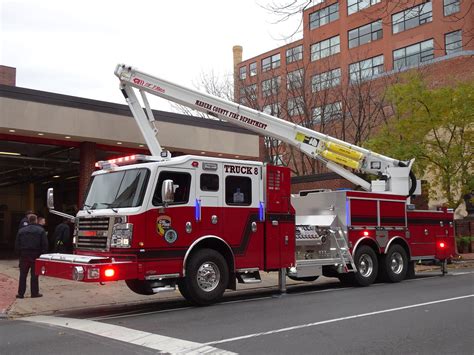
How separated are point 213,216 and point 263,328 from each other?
10.3ft

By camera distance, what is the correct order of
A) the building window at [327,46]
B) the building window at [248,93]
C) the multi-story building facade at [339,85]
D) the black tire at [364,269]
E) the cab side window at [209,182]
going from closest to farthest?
the cab side window at [209,182], the black tire at [364,269], the multi-story building facade at [339,85], the building window at [248,93], the building window at [327,46]

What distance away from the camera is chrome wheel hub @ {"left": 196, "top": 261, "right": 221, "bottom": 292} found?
33.5 feet

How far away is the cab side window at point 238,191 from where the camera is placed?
1090cm

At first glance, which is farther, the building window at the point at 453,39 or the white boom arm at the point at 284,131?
the building window at the point at 453,39

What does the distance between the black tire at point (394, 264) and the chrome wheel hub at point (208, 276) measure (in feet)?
18.5

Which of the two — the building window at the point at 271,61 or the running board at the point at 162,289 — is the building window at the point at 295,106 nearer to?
the building window at the point at 271,61

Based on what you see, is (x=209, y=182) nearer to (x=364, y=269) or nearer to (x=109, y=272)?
(x=109, y=272)

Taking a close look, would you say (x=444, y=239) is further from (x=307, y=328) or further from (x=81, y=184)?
(x=81, y=184)

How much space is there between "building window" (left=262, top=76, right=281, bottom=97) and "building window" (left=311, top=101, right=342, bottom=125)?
262 cm

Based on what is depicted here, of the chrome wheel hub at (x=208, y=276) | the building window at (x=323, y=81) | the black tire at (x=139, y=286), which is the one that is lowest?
the black tire at (x=139, y=286)

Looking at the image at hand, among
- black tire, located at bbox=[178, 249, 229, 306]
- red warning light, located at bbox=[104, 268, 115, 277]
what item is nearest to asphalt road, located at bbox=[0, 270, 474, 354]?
black tire, located at bbox=[178, 249, 229, 306]

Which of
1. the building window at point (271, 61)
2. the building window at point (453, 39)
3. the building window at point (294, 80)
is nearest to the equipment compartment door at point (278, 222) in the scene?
the building window at point (294, 80)

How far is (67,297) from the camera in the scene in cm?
1192

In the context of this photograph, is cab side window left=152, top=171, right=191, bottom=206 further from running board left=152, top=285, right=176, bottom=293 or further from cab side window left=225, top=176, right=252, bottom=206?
running board left=152, top=285, right=176, bottom=293
